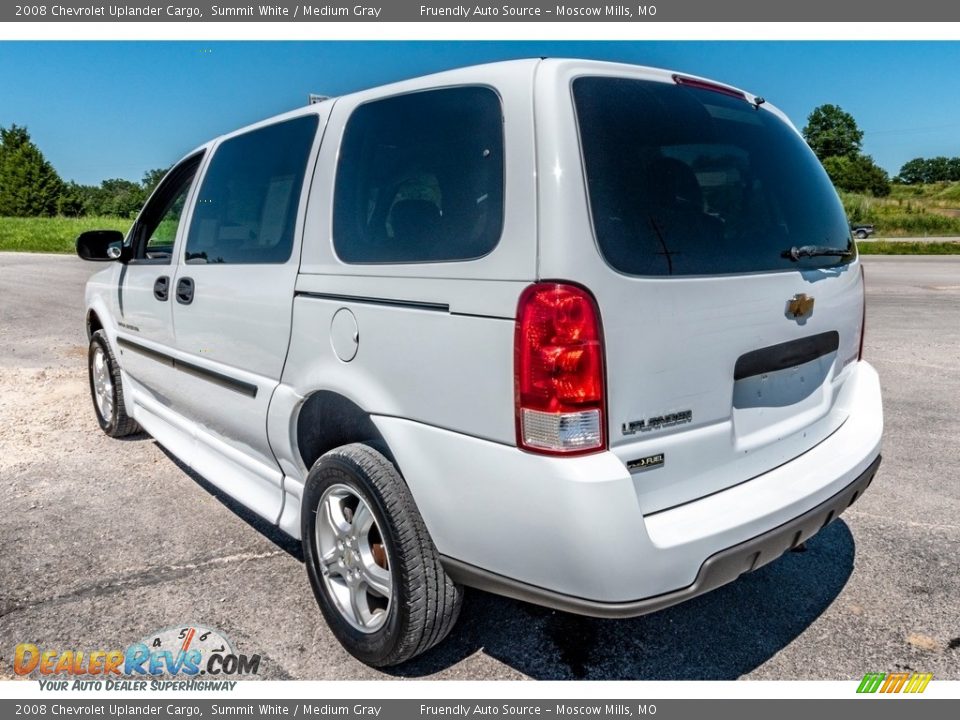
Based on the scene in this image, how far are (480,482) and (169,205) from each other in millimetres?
3051

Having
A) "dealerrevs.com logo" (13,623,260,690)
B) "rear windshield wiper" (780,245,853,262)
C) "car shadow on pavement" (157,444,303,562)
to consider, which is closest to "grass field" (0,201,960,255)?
"rear windshield wiper" (780,245,853,262)

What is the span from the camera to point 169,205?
13.5 ft

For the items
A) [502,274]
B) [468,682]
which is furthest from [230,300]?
[468,682]

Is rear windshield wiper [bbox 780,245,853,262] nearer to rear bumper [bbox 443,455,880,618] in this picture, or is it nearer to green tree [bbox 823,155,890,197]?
rear bumper [bbox 443,455,880,618]

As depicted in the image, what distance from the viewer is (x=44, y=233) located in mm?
38781

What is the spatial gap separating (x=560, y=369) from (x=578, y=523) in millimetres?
401

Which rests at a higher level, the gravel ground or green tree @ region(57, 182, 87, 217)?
green tree @ region(57, 182, 87, 217)

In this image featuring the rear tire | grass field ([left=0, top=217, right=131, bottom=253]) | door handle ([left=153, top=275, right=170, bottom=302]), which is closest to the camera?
Answer: door handle ([left=153, top=275, right=170, bottom=302])

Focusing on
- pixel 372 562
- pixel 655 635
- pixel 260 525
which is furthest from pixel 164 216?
pixel 655 635

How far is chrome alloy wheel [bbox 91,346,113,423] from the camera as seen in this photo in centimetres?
489

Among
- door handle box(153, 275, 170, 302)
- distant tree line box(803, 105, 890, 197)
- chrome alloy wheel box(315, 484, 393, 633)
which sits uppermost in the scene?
distant tree line box(803, 105, 890, 197)

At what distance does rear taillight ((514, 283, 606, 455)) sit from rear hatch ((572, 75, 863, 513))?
5 cm

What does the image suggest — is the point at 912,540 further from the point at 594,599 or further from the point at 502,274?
the point at 502,274

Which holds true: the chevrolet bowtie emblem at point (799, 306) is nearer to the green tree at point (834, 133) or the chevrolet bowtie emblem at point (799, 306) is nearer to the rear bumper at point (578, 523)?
the rear bumper at point (578, 523)
